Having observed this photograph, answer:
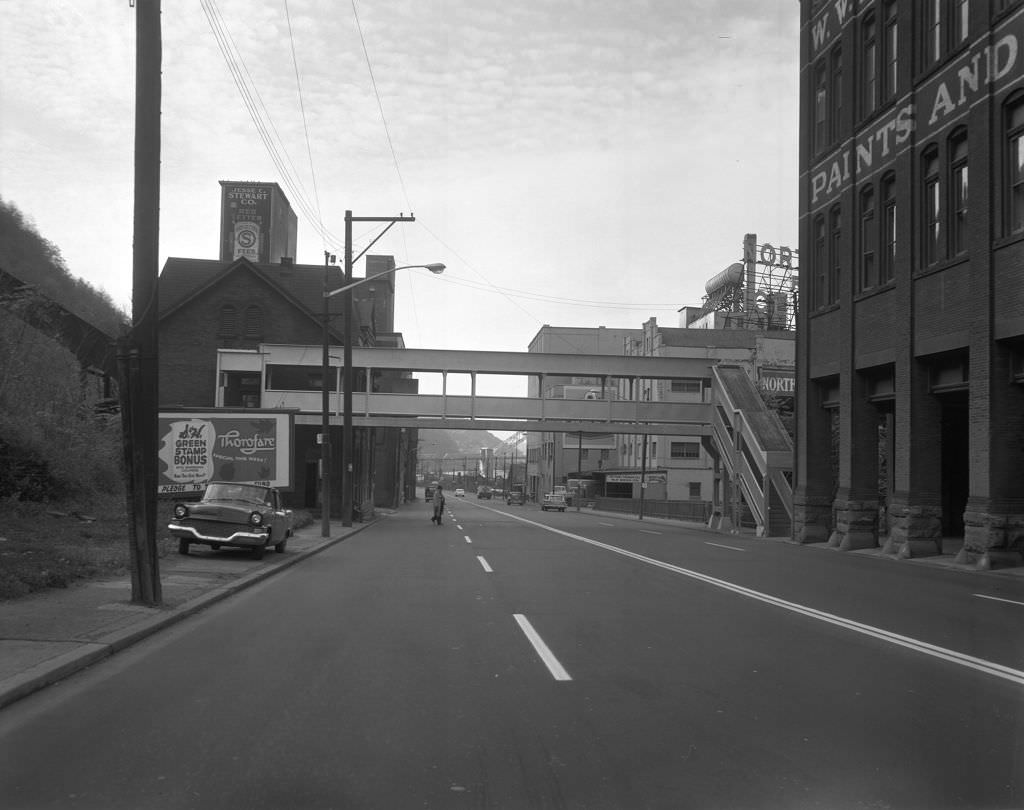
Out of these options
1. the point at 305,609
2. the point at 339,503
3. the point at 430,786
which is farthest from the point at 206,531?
the point at 339,503

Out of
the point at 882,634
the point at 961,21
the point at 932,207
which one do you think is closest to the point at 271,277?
the point at 932,207

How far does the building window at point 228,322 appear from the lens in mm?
49625

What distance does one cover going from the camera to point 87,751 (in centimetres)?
580

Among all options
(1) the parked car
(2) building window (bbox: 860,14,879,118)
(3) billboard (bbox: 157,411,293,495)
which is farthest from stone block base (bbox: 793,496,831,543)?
(1) the parked car

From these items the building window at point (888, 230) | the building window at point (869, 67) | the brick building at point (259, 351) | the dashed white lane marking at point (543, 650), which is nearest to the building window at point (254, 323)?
the brick building at point (259, 351)

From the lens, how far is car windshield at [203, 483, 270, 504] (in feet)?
64.0

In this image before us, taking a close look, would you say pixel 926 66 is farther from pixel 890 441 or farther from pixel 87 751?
pixel 87 751

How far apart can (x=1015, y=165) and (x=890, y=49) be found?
7.64 metres

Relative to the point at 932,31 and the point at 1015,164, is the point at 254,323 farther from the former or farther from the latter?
the point at 1015,164

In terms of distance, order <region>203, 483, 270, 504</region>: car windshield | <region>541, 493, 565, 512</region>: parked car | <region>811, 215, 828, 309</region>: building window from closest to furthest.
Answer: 1. <region>203, 483, 270, 504</region>: car windshield
2. <region>811, 215, 828, 309</region>: building window
3. <region>541, 493, 565, 512</region>: parked car

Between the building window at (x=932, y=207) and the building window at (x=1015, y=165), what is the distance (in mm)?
2840

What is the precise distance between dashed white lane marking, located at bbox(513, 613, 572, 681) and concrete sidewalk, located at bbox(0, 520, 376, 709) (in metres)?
3.97

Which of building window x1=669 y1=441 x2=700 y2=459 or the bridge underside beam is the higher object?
the bridge underside beam

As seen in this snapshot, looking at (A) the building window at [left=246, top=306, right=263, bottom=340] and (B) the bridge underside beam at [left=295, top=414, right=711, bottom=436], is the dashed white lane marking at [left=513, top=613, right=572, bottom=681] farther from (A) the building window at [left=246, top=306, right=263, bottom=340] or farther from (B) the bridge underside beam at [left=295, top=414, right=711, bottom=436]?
(A) the building window at [left=246, top=306, right=263, bottom=340]
